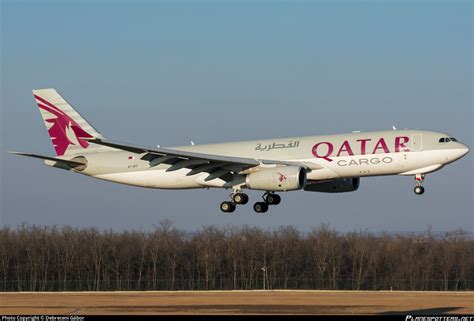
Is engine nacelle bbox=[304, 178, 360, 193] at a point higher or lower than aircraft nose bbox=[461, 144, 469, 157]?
lower

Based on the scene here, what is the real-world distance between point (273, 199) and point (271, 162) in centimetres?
455

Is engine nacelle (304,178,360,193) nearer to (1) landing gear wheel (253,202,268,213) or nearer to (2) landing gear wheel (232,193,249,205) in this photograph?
(1) landing gear wheel (253,202,268,213)

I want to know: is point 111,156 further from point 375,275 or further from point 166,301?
point 375,275

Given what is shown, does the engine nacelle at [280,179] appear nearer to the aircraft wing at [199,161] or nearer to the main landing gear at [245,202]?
the aircraft wing at [199,161]

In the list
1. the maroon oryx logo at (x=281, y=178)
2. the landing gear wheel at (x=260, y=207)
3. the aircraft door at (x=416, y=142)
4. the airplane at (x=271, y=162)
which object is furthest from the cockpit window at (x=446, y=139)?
the landing gear wheel at (x=260, y=207)

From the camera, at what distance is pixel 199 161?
60531 mm

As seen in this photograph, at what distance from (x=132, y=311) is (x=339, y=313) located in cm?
1290

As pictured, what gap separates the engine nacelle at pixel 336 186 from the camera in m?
64.8

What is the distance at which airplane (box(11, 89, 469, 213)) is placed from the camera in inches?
2288

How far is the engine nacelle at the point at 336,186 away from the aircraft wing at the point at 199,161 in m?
5.37

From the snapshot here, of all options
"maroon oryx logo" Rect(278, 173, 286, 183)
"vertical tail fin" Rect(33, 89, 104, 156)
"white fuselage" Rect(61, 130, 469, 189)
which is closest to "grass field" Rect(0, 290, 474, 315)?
"maroon oryx logo" Rect(278, 173, 286, 183)

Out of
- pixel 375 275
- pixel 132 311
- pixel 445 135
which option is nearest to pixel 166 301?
pixel 132 311

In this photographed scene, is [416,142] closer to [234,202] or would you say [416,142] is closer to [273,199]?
[273,199]

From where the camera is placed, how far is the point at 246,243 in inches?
4646
